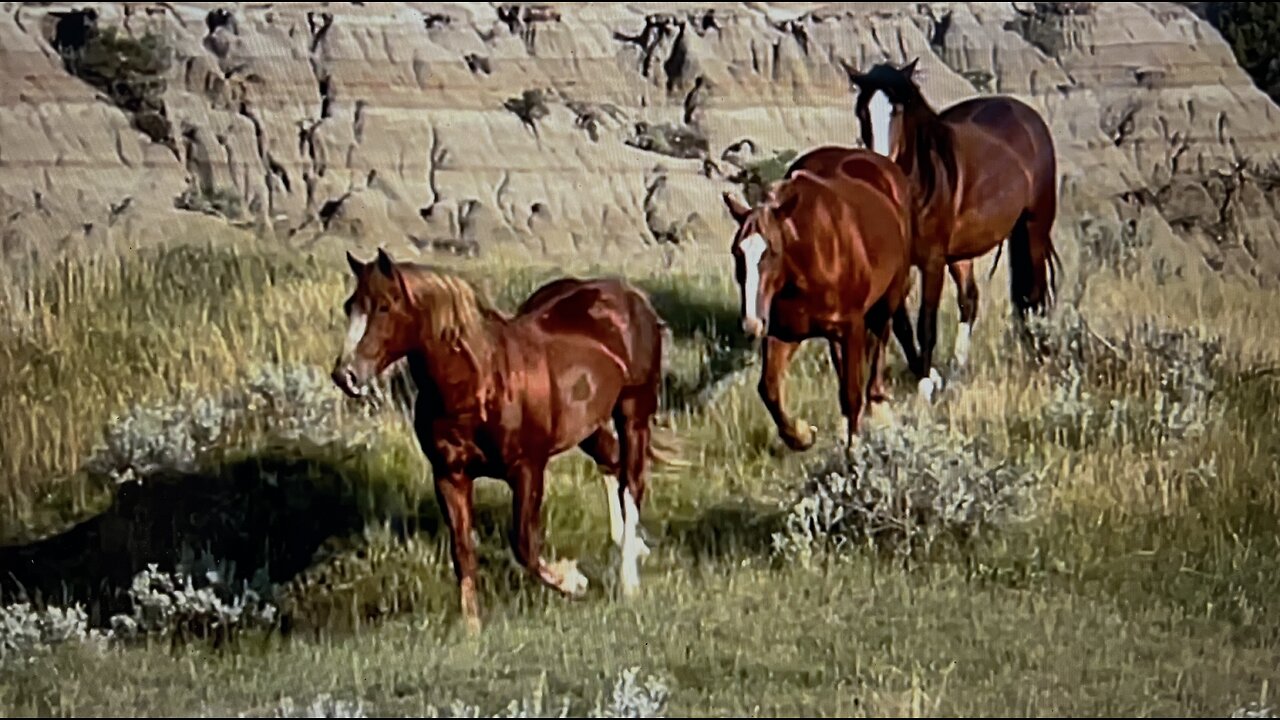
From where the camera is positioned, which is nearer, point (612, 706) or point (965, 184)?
point (612, 706)

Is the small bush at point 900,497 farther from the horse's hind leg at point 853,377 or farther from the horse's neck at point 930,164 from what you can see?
the horse's neck at point 930,164

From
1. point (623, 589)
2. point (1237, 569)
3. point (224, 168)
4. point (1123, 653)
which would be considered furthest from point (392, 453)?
point (1237, 569)

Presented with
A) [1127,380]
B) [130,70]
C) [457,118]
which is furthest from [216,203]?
[1127,380]

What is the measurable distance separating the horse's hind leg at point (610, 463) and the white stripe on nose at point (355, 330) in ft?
1.20

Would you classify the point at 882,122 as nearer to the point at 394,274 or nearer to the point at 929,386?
the point at 929,386

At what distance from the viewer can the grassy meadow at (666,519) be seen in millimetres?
2080

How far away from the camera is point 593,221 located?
7.95 ft

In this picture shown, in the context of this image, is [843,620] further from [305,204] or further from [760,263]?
[305,204]

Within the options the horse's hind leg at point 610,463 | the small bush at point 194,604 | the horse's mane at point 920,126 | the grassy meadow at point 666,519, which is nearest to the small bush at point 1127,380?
the grassy meadow at point 666,519

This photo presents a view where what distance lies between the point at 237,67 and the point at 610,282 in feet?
2.24

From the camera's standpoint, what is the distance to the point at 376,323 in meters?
1.96

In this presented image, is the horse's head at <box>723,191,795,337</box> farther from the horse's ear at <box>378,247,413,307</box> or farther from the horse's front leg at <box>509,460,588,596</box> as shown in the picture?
the horse's ear at <box>378,247,413,307</box>

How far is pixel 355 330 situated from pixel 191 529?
51cm

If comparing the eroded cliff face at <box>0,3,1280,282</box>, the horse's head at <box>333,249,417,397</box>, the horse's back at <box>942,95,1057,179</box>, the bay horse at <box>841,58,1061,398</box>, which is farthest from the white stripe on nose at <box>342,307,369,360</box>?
the horse's back at <box>942,95,1057,179</box>
